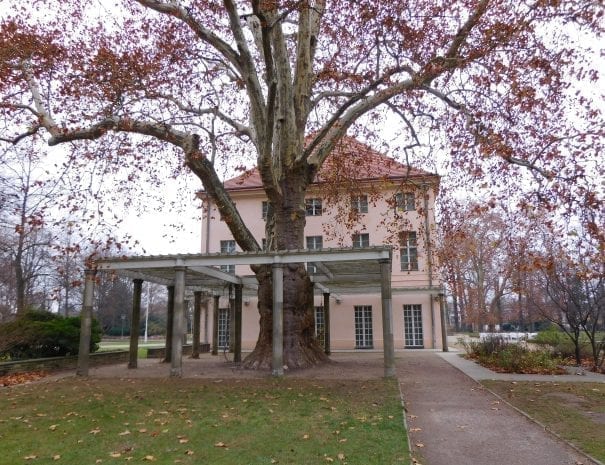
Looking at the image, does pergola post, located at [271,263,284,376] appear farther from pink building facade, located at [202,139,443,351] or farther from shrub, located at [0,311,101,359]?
pink building facade, located at [202,139,443,351]

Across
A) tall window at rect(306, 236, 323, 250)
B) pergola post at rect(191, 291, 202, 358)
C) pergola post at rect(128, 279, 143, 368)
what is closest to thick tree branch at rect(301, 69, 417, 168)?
pergola post at rect(128, 279, 143, 368)

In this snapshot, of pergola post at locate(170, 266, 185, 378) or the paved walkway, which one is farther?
pergola post at locate(170, 266, 185, 378)

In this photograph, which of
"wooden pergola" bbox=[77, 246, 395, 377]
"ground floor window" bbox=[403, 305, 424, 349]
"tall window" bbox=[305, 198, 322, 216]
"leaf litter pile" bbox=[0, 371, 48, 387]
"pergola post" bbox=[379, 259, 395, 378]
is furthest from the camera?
"tall window" bbox=[305, 198, 322, 216]

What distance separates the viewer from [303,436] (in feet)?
20.6

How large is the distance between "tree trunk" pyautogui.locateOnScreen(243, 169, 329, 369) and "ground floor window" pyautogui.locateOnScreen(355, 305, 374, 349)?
10.9m

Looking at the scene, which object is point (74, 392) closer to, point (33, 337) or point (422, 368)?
point (33, 337)

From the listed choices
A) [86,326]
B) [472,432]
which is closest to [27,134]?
[86,326]

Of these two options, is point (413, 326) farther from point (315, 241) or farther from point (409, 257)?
point (315, 241)

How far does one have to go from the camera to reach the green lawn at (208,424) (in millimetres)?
5543

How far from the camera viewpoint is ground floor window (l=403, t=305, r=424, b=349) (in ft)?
82.8

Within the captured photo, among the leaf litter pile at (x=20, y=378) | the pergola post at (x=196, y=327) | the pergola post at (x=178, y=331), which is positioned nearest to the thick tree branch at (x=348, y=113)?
the pergola post at (x=178, y=331)

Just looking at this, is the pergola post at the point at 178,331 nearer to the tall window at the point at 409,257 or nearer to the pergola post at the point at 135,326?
the pergola post at the point at 135,326

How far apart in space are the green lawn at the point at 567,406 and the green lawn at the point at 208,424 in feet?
7.11

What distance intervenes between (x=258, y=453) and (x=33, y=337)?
1248cm
